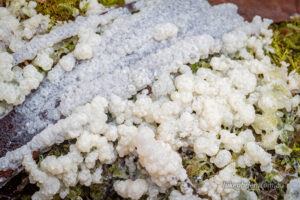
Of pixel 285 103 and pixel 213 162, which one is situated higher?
pixel 285 103

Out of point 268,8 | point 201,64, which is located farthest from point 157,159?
point 268,8

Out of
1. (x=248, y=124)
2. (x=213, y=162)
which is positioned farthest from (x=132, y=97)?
(x=248, y=124)

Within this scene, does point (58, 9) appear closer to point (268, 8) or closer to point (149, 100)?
point (149, 100)

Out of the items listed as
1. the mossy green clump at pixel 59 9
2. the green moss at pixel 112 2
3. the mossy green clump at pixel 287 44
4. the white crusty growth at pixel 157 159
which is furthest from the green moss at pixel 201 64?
the mossy green clump at pixel 59 9

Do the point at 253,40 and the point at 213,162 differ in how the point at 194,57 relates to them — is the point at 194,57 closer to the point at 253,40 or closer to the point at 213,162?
the point at 253,40

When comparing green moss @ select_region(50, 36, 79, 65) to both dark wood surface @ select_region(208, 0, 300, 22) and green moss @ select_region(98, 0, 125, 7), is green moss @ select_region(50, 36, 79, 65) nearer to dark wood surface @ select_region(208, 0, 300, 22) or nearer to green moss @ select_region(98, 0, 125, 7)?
green moss @ select_region(98, 0, 125, 7)

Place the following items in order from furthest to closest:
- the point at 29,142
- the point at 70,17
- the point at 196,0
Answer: the point at 196,0
the point at 70,17
the point at 29,142
